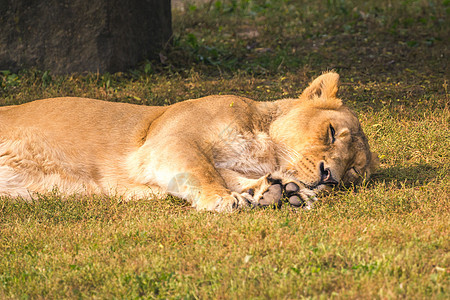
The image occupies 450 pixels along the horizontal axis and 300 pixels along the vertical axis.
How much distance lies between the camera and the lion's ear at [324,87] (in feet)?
16.8

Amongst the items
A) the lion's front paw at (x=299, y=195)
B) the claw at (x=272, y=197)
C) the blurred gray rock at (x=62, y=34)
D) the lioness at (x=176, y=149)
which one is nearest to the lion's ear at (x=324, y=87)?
the lioness at (x=176, y=149)

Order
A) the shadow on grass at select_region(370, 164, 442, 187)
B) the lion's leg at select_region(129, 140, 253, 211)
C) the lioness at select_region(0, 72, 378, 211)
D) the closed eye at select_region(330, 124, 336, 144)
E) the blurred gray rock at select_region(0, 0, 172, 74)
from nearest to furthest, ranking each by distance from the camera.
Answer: the lion's leg at select_region(129, 140, 253, 211)
the lioness at select_region(0, 72, 378, 211)
the closed eye at select_region(330, 124, 336, 144)
the shadow on grass at select_region(370, 164, 442, 187)
the blurred gray rock at select_region(0, 0, 172, 74)

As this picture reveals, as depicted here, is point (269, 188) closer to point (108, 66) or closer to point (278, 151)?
point (278, 151)

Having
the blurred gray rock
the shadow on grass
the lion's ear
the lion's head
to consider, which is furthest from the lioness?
the blurred gray rock

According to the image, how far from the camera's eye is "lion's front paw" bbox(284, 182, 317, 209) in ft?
13.8

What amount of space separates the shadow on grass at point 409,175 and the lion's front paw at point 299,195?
0.81m

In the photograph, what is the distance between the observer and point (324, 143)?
4.62 metres

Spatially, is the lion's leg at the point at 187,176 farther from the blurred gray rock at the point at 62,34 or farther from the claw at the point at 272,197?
the blurred gray rock at the point at 62,34

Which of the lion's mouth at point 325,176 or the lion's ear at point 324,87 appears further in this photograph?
the lion's ear at point 324,87

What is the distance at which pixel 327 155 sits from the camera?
4.55 meters

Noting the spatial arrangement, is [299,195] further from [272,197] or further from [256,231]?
[256,231]

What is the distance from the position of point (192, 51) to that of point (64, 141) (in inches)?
201

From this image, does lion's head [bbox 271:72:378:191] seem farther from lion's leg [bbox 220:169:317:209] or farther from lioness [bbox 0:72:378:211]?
lion's leg [bbox 220:169:317:209]

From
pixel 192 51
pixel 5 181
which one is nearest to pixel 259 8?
pixel 192 51
